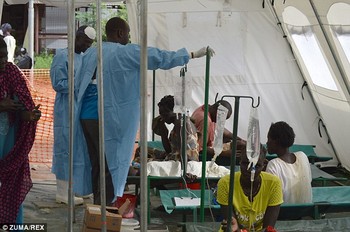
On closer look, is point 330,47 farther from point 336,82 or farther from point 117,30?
point 117,30

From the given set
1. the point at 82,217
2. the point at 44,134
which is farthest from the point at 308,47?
the point at 44,134

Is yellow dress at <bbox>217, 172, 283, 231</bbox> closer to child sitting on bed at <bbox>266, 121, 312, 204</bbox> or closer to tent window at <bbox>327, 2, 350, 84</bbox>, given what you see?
child sitting on bed at <bbox>266, 121, 312, 204</bbox>

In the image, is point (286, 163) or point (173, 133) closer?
point (286, 163)

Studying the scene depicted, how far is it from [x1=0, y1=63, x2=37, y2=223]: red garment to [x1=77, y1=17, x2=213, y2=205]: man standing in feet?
2.47

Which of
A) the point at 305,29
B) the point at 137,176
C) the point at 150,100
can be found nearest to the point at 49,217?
the point at 137,176

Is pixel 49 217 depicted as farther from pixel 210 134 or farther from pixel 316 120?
pixel 316 120

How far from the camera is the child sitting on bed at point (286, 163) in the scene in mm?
5398

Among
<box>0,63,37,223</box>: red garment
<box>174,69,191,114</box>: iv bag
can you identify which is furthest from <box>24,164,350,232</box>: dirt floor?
<box>0,63,37,223</box>: red garment

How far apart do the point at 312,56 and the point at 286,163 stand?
11.1 ft

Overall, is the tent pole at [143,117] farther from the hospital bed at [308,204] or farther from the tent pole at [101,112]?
the hospital bed at [308,204]

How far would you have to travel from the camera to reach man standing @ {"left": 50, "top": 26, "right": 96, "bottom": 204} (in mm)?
6680

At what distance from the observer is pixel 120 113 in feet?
18.4

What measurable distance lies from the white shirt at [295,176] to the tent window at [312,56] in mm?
2801

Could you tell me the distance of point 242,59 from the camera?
9.35 meters
